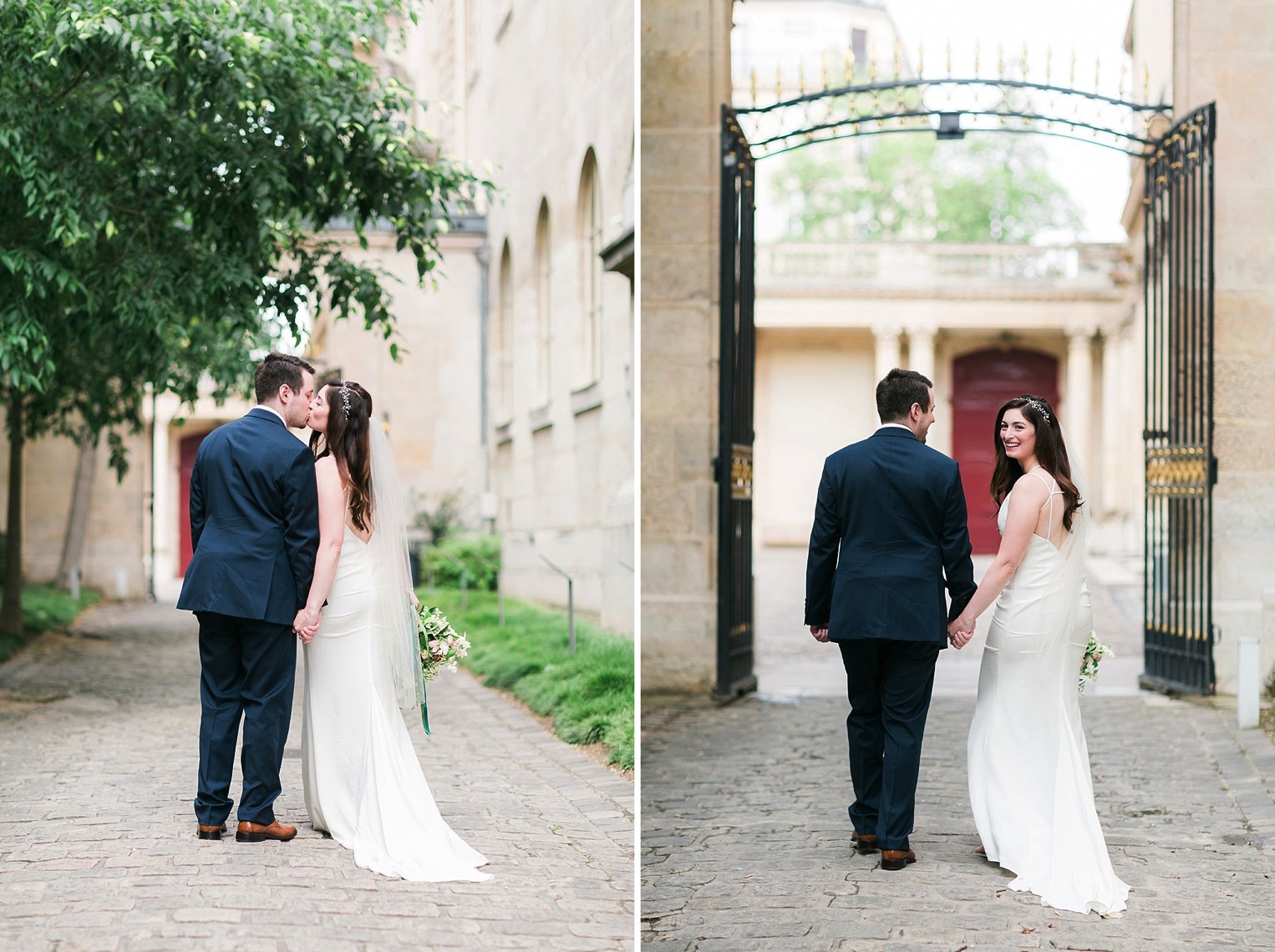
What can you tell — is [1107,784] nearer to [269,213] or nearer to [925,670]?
[925,670]

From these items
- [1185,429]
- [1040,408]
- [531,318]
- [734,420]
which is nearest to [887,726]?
[1040,408]

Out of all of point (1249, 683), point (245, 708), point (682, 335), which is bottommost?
point (1249, 683)

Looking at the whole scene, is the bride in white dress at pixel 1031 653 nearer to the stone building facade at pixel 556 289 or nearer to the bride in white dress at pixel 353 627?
the bride in white dress at pixel 353 627

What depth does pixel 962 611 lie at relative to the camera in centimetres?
566

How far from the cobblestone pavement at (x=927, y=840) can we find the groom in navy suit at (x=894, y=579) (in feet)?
1.48

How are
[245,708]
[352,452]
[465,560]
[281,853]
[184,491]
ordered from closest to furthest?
[281,853] → [352,452] → [245,708] → [465,560] → [184,491]

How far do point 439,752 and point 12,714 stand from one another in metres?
3.31

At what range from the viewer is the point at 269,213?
8.86 meters

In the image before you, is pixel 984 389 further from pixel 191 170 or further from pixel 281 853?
pixel 281 853

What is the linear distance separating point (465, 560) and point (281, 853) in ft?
20.1

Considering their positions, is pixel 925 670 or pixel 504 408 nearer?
pixel 925 670

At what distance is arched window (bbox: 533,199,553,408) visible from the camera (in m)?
11.8

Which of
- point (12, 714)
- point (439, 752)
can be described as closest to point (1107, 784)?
point (439, 752)

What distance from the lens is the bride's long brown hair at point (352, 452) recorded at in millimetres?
5562
